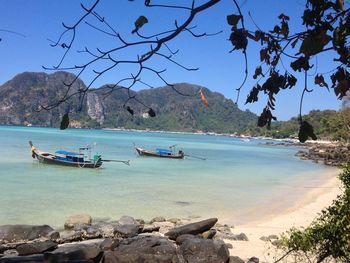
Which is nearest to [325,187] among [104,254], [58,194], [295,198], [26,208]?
[295,198]

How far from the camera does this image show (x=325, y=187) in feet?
62.9

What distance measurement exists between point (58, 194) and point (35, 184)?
9.13ft

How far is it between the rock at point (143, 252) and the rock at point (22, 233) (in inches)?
80.5

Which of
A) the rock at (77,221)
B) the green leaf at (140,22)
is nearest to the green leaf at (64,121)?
the green leaf at (140,22)

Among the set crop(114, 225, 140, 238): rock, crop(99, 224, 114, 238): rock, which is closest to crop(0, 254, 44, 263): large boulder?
crop(99, 224, 114, 238): rock

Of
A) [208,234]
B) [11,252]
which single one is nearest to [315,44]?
[11,252]

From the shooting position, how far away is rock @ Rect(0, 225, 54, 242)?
8.23 m

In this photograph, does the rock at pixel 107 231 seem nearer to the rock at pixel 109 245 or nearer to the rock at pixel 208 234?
the rock at pixel 109 245

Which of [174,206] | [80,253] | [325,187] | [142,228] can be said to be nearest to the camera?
[80,253]

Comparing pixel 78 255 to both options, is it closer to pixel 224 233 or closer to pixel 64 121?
pixel 224 233

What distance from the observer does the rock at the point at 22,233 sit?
8230mm

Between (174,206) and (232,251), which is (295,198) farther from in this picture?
(232,251)

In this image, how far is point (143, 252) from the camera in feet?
21.5

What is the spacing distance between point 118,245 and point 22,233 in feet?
7.93
